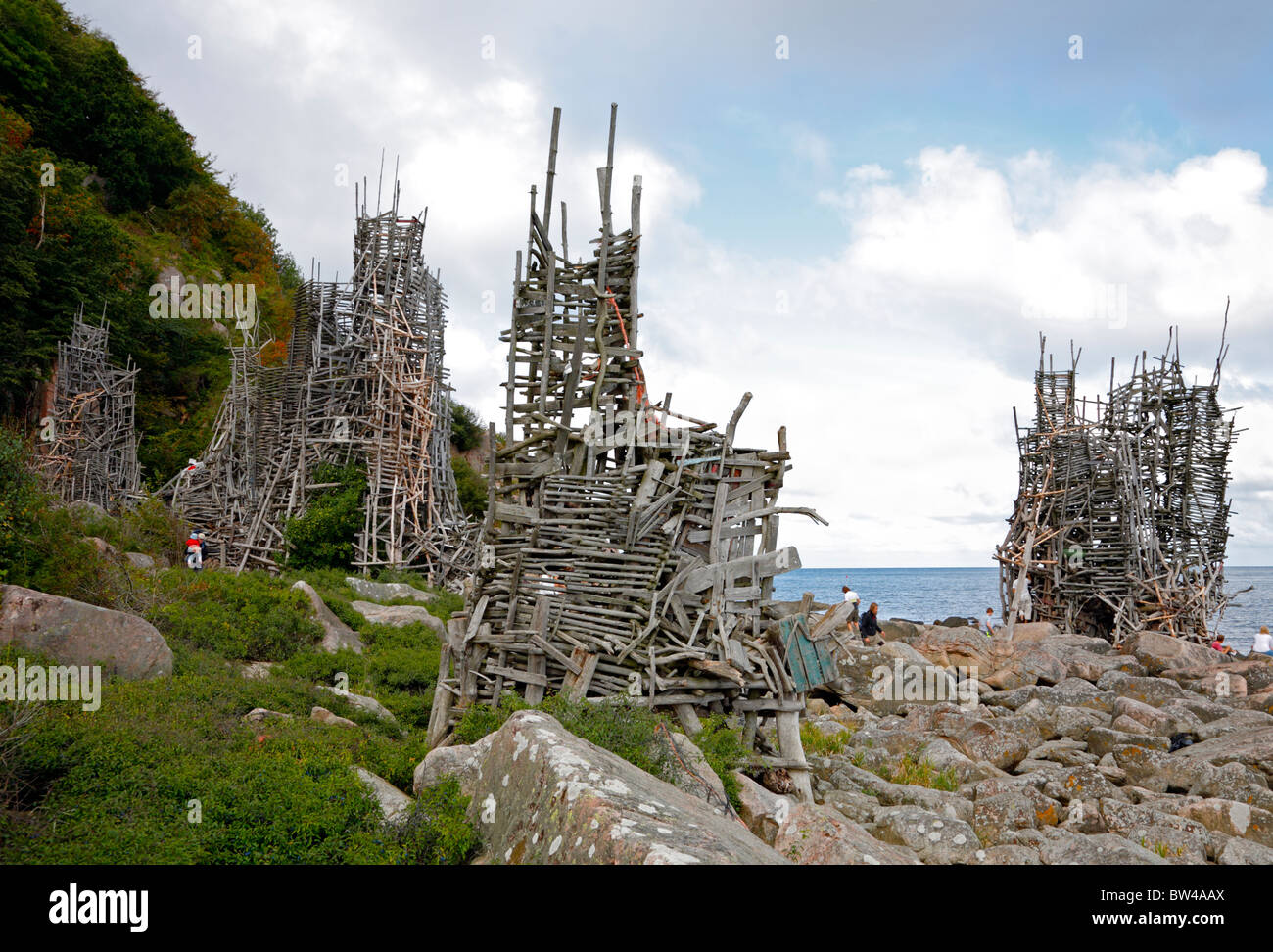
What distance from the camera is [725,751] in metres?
10.2

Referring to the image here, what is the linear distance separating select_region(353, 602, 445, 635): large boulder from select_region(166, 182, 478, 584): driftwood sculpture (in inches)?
233

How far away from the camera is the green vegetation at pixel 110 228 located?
32.6m

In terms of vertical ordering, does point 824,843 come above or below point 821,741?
above

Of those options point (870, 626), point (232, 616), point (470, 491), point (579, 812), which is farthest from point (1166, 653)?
point (470, 491)

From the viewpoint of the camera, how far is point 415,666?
56.7 ft

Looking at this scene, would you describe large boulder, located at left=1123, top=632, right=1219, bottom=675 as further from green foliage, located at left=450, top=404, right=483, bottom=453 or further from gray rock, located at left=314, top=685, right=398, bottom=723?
green foliage, located at left=450, top=404, right=483, bottom=453

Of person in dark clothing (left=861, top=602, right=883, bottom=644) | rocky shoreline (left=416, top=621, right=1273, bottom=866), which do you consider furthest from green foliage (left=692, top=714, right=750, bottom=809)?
person in dark clothing (left=861, top=602, right=883, bottom=644)

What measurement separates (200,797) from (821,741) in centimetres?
1164

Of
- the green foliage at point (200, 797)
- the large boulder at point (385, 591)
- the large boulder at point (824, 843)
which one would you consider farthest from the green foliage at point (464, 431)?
the large boulder at point (824, 843)

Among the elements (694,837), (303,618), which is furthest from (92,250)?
(694,837)

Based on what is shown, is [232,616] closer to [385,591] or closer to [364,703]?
[364,703]

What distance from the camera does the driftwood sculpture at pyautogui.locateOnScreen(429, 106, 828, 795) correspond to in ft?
36.9
